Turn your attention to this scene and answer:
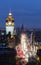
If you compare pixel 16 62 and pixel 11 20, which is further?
pixel 11 20

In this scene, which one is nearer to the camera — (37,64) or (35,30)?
(37,64)

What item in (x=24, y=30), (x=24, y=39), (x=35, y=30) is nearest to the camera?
(x=24, y=39)

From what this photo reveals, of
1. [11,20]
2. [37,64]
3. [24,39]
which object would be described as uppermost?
[11,20]

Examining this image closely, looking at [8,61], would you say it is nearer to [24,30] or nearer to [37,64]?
[37,64]

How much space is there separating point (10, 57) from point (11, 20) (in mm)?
40620

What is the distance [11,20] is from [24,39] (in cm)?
2213

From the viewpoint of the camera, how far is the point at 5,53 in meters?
22.2

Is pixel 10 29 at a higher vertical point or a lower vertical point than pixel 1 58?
higher

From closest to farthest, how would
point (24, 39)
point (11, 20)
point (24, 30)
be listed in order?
point (24, 39) → point (24, 30) → point (11, 20)

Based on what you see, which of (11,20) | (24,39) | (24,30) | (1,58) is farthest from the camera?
(11,20)

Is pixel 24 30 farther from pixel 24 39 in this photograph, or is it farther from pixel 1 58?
pixel 1 58

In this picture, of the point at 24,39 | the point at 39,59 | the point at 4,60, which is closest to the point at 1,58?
the point at 4,60

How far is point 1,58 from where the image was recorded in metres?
20.6

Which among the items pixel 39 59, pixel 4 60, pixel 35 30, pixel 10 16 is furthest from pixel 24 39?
pixel 10 16
